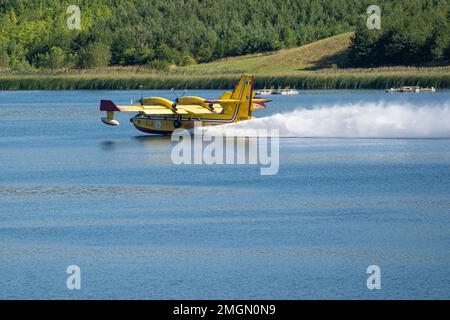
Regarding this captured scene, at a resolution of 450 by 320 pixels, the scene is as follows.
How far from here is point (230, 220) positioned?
3538 cm

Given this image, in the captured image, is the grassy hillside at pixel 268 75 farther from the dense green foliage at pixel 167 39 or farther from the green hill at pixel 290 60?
the dense green foliage at pixel 167 39

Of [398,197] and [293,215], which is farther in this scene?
[398,197]

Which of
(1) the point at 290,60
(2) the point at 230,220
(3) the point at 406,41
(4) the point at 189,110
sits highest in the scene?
(3) the point at 406,41

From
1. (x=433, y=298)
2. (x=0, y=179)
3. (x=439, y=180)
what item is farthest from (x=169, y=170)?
(x=433, y=298)

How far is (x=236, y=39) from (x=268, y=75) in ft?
137

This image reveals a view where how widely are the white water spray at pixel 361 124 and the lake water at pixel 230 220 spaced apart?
214mm

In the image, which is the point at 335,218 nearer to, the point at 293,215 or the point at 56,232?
the point at 293,215

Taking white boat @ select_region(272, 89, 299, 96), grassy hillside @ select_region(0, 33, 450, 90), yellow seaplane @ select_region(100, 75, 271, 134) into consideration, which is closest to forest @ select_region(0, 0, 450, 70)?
grassy hillside @ select_region(0, 33, 450, 90)

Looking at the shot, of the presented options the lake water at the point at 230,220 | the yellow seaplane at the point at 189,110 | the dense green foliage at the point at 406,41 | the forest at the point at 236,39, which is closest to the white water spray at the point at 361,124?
the lake water at the point at 230,220

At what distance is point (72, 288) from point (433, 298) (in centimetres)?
802

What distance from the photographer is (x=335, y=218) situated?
35344 millimetres

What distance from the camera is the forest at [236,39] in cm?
14638

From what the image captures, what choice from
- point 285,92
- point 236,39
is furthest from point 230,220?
point 236,39

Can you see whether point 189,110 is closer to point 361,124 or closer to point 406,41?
point 361,124
